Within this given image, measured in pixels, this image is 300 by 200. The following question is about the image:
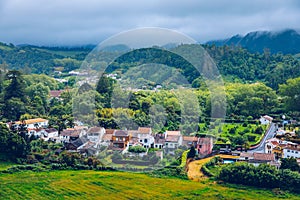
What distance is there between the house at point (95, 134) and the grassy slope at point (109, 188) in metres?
2.16

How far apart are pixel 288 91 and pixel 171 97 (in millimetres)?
5481

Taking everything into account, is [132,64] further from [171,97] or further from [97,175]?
[97,175]

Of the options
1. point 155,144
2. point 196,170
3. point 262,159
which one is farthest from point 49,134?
point 262,159

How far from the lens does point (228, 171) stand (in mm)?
10438

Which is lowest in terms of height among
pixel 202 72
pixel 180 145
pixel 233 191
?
pixel 233 191

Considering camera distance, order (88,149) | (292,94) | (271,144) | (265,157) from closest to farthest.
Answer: (265,157), (88,149), (271,144), (292,94)

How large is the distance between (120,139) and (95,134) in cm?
85

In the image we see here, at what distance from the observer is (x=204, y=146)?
12.6 m

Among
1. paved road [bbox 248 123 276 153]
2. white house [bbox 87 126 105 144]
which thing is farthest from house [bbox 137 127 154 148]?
paved road [bbox 248 123 276 153]

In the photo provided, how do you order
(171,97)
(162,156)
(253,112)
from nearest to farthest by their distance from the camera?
(162,156) → (171,97) → (253,112)

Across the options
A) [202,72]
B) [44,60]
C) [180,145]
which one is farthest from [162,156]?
[44,60]

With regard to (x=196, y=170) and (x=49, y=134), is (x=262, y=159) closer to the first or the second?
(x=196, y=170)

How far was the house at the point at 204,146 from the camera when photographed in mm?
12249

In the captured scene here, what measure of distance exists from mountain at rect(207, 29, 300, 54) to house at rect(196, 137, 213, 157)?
2881cm
